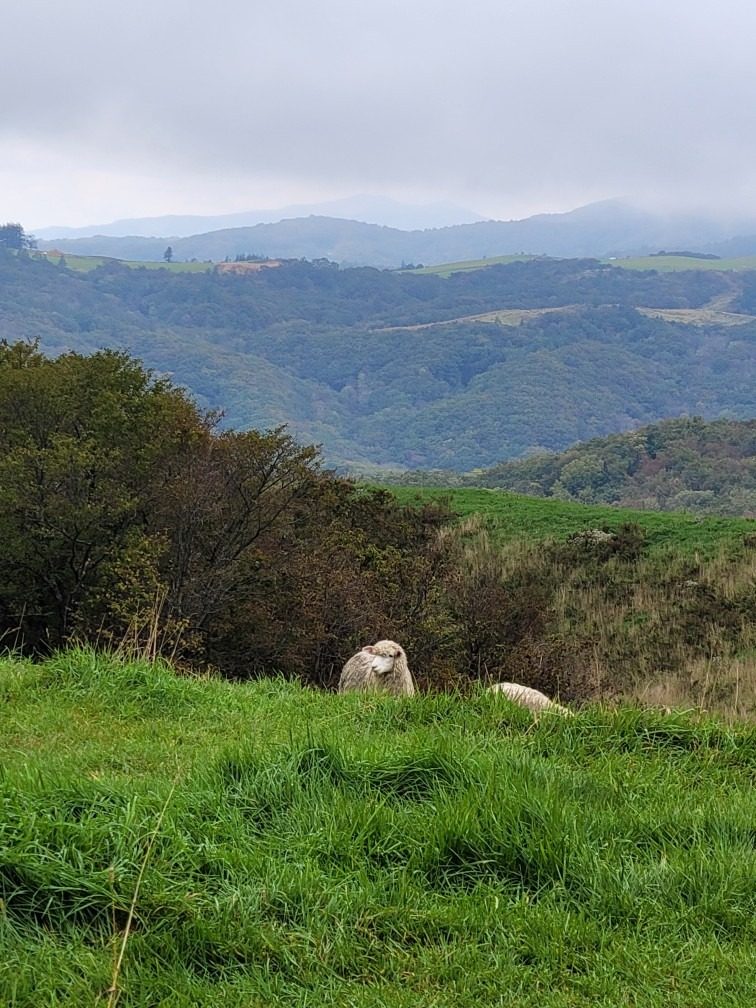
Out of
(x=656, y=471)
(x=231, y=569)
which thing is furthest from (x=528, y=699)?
(x=656, y=471)

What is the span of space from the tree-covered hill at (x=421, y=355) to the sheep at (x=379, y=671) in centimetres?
11052

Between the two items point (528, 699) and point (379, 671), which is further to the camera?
point (379, 671)

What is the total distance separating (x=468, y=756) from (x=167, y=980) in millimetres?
1695

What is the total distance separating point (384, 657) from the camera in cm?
643

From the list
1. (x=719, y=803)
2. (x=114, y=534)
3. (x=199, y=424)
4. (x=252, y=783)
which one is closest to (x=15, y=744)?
(x=252, y=783)

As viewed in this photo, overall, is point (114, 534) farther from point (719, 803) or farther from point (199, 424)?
point (719, 803)

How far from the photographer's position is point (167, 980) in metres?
2.51

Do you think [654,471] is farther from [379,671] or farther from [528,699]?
[528,699]

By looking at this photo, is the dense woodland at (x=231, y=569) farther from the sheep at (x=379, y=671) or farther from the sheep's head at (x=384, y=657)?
the sheep's head at (x=384, y=657)

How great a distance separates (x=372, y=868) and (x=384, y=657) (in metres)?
3.30

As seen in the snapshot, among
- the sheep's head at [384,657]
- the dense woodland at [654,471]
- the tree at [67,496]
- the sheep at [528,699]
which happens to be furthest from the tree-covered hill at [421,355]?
the sheep at [528,699]

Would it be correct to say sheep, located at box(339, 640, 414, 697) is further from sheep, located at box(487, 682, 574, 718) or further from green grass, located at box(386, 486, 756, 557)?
green grass, located at box(386, 486, 756, 557)

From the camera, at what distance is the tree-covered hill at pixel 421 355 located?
134125 millimetres

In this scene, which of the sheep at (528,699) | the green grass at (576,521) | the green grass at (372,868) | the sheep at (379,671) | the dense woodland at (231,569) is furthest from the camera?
the green grass at (576,521)
